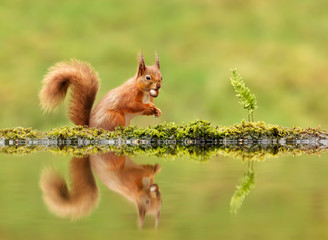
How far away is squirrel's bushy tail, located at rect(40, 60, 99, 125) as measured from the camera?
5.82m

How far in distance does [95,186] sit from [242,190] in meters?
0.76

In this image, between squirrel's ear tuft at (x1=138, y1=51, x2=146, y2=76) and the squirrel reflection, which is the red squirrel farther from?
the squirrel reflection

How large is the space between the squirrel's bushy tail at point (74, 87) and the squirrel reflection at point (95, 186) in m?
1.65

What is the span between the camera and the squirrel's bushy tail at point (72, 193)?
2227 mm


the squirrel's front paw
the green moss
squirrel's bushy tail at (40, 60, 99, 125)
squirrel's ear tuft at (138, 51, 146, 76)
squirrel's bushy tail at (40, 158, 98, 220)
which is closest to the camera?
squirrel's bushy tail at (40, 158, 98, 220)

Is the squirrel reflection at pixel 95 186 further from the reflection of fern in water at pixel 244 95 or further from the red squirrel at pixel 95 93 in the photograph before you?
the reflection of fern in water at pixel 244 95

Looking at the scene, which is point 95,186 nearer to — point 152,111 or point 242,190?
point 242,190

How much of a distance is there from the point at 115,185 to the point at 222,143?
2843 millimetres

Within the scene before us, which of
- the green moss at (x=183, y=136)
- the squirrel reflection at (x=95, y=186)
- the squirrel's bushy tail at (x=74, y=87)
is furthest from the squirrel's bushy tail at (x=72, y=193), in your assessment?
the squirrel's bushy tail at (x=74, y=87)

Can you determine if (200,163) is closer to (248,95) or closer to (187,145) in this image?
(187,145)

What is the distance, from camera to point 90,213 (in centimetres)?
213

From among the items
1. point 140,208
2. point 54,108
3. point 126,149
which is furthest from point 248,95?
point 140,208

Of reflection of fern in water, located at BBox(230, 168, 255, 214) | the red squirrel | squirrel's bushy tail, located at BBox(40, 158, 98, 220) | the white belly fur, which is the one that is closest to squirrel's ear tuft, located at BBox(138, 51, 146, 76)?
the red squirrel

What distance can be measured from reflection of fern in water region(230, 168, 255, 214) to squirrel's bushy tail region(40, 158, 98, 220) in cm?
57
